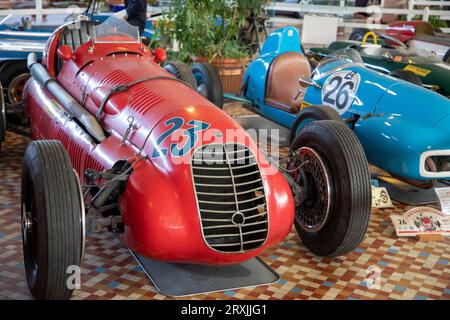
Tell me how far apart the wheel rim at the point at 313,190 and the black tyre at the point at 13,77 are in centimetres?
331

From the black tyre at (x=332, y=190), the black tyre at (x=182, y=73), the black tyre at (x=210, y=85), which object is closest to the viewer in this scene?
the black tyre at (x=332, y=190)

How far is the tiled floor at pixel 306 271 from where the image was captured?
3.59m

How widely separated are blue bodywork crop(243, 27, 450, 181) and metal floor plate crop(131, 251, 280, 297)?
1572mm

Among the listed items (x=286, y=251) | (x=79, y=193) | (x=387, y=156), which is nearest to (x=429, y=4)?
(x=387, y=156)

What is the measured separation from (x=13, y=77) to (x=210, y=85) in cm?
201

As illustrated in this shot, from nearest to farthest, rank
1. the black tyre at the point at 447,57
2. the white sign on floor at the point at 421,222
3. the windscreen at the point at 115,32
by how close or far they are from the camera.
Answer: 1. the white sign on floor at the point at 421,222
2. the windscreen at the point at 115,32
3. the black tyre at the point at 447,57

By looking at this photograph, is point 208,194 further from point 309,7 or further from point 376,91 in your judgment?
point 309,7

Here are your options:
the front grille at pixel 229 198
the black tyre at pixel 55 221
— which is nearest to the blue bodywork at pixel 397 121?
the front grille at pixel 229 198

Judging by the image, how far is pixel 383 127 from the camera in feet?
16.3

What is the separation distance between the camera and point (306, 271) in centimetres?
394

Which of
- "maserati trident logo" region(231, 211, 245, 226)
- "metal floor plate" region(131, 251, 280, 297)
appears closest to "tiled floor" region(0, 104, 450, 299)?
"metal floor plate" region(131, 251, 280, 297)

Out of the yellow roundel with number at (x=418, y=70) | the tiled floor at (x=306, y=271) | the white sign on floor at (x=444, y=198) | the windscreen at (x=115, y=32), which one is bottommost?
the tiled floor at (x=306, y=271)

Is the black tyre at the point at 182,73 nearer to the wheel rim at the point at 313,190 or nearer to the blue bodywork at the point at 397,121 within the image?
the blue bodywork at the point at 397,121

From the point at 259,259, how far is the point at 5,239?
5.49 ft
